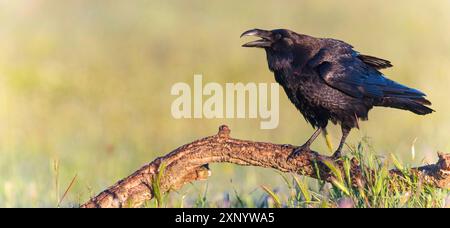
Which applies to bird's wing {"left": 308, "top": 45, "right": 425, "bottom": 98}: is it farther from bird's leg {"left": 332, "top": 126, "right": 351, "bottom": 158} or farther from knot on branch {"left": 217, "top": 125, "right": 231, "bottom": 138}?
knot on branch {"left": 217, "top": 125, "right": 231, "bottom": 138}

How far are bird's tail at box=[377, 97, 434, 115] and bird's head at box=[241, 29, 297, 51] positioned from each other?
0.87 m

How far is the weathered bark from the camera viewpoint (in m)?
6.75

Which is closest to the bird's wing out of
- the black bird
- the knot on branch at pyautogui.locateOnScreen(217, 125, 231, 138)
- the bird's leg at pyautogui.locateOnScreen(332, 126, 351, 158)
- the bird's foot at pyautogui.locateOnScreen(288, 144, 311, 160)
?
the black bird

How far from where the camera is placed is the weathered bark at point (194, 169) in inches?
266

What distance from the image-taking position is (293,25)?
42.6 feet

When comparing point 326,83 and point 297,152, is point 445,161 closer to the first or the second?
point 297,152

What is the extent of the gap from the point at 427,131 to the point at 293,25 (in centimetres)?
356

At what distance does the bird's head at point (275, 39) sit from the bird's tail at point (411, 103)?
87 centimetres
